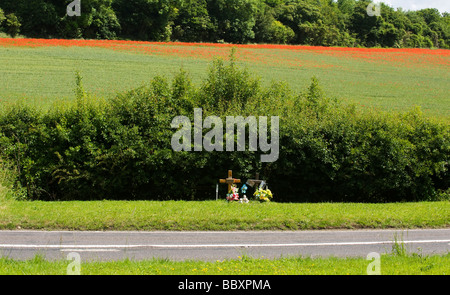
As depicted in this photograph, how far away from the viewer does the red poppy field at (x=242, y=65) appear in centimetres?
3491

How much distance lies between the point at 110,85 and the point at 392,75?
3254 cm

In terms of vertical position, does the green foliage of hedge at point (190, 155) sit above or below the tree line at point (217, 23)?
below

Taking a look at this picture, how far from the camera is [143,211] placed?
1478 cm

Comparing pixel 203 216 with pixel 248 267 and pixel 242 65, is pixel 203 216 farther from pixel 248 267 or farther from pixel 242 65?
pixel 242 65

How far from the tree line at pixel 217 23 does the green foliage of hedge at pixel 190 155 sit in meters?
44.4

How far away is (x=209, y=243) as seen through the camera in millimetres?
12086

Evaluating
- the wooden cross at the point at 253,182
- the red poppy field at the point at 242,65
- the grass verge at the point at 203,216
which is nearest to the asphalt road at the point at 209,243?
the grass verge at the point at 203,216

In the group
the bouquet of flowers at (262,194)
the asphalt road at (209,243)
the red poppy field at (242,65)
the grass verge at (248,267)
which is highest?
the red poppy field at (242,65)

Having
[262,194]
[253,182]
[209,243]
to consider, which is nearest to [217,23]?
[253,182]

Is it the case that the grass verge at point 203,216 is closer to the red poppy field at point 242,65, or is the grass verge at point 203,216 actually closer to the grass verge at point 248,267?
the grass verge at point 248,267

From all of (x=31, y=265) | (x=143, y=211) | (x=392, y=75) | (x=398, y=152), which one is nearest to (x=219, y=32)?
(x=392, y=75)

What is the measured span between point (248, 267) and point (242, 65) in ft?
134

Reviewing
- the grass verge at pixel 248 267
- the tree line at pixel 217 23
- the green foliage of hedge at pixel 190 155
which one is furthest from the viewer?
the tree line at pixel 217 23

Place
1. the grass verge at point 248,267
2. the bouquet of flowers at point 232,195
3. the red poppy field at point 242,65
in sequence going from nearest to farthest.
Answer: the grass verge at point 248,267
the bouquet of flowers at point 232,195
the red poppy field at point 242,65
